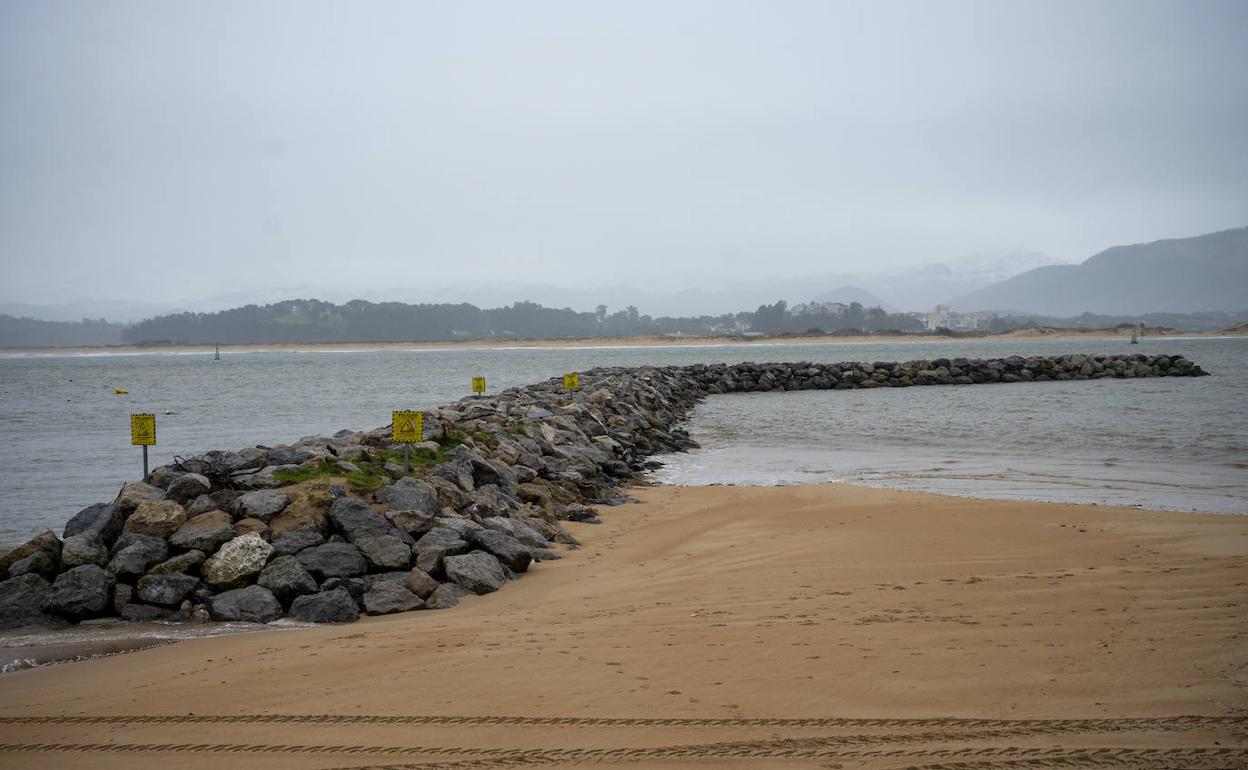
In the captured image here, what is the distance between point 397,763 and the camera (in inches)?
133

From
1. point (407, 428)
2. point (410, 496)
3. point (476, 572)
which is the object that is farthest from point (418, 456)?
point (476, 572)

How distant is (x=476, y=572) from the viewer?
6.32m

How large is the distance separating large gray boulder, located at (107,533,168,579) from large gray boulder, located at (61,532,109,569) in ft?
0.26

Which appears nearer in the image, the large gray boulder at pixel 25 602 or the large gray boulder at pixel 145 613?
the large gray boulder at pixel 25 602

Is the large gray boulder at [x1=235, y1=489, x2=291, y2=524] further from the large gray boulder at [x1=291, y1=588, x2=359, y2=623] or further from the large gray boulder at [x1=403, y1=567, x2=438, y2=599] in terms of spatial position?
the large gray boulder at [x1=403, y1=567, x2=438, y2=599]

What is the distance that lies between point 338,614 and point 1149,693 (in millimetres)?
4589

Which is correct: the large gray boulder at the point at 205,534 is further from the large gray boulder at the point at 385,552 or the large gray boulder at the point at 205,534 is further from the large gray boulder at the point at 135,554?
the large gray boulder at the point at 385,552

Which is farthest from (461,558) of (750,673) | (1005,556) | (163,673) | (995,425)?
(995,425)

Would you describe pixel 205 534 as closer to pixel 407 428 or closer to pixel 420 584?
pixel 420 584

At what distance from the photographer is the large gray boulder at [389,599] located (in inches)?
229

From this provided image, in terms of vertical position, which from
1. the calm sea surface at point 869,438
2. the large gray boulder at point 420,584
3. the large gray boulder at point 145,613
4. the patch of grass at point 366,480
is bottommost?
the calm sea surface at point 869,438

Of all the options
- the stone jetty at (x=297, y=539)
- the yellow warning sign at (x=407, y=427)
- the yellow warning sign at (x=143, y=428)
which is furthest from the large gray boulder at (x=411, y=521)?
the yellow warning sign at (x=143, y=428)

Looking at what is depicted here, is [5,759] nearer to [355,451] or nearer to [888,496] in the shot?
[355,451]

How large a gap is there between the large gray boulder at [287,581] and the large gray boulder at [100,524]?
1.34 m
